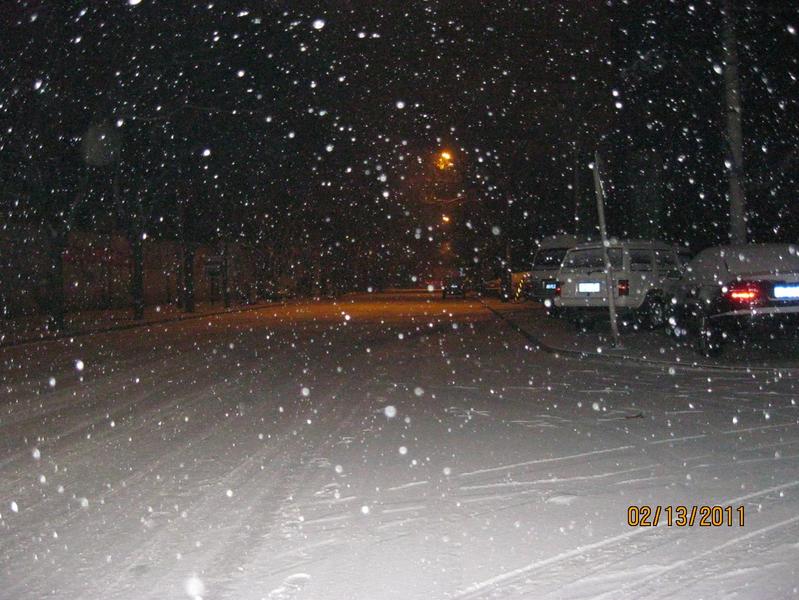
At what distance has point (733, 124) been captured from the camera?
1673cm

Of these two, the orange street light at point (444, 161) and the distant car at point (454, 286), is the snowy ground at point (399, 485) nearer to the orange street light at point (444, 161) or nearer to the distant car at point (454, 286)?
the orange street light at point (444, 161)

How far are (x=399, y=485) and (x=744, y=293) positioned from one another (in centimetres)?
844

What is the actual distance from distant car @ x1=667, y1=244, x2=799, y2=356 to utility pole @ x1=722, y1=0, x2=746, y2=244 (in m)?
1.71

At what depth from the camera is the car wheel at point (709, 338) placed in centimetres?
1468

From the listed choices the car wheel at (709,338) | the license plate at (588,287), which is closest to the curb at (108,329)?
the license plate at (588,287)

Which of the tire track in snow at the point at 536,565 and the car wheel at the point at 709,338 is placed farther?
the car wheel at the point at 709,338

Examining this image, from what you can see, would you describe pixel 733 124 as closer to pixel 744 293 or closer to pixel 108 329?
pixel 744 293

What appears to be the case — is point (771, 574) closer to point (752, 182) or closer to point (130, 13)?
point (752, 182)

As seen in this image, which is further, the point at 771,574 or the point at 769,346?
the point at 769,346

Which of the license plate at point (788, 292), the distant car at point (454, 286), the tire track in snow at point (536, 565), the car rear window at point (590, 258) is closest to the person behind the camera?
the tire track in snow at point (536, 565)

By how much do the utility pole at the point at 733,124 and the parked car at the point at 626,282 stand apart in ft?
9.35

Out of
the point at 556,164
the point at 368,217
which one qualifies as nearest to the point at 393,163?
the point at 368,217

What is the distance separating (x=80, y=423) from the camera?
10.2 metres

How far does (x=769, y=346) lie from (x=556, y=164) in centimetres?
2031
